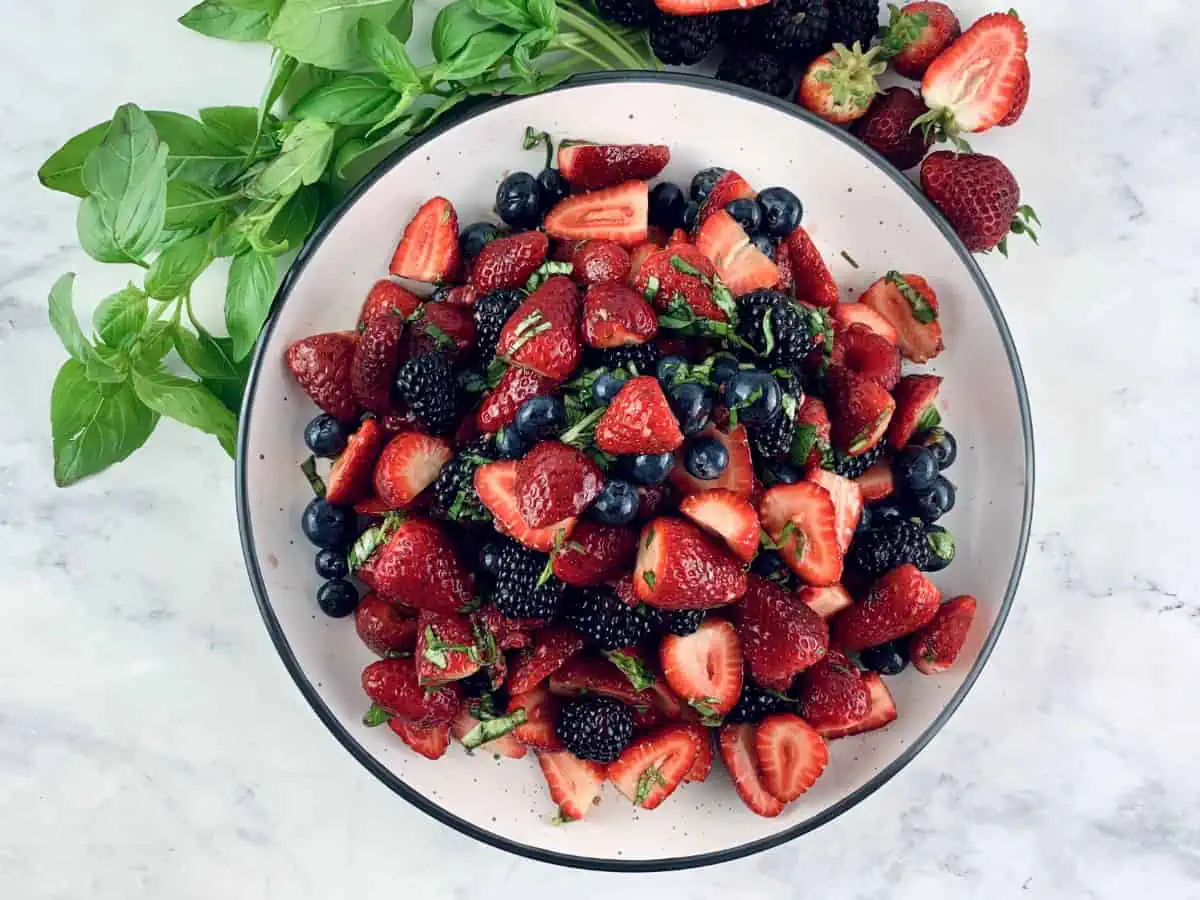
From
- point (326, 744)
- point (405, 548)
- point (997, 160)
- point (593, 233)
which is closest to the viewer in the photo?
point (405, 548)

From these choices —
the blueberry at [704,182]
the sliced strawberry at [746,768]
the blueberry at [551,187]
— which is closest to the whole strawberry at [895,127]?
the blueberry at [704,182]

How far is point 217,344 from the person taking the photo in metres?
1.67

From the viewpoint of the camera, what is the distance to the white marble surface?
182 centimetres

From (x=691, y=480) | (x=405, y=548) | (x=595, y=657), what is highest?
(x=691, y=480)

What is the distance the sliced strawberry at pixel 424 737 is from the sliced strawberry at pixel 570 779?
160 mm

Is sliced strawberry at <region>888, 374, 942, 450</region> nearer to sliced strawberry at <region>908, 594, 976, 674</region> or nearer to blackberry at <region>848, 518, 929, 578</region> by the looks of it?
blackberry at <region>848, 518, 929, 578</region>

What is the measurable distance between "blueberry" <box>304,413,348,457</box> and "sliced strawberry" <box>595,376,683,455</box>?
1.43ft

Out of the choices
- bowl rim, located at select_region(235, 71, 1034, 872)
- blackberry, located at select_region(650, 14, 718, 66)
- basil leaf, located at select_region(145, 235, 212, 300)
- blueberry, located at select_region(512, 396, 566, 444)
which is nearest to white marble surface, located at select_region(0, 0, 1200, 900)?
bowl rim, located at select_region(235, 71, 1034, 872)

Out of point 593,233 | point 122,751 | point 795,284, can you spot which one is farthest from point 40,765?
point 795,284

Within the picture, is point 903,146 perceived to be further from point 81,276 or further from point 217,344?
point 81,276

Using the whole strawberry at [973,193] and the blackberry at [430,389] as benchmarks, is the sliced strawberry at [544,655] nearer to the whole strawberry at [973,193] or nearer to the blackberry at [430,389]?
the blackberry at [430,389]

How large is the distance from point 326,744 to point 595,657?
1.93 feet

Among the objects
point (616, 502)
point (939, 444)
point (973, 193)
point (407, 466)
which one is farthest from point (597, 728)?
point (973, 193)

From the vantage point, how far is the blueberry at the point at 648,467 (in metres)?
1.38
